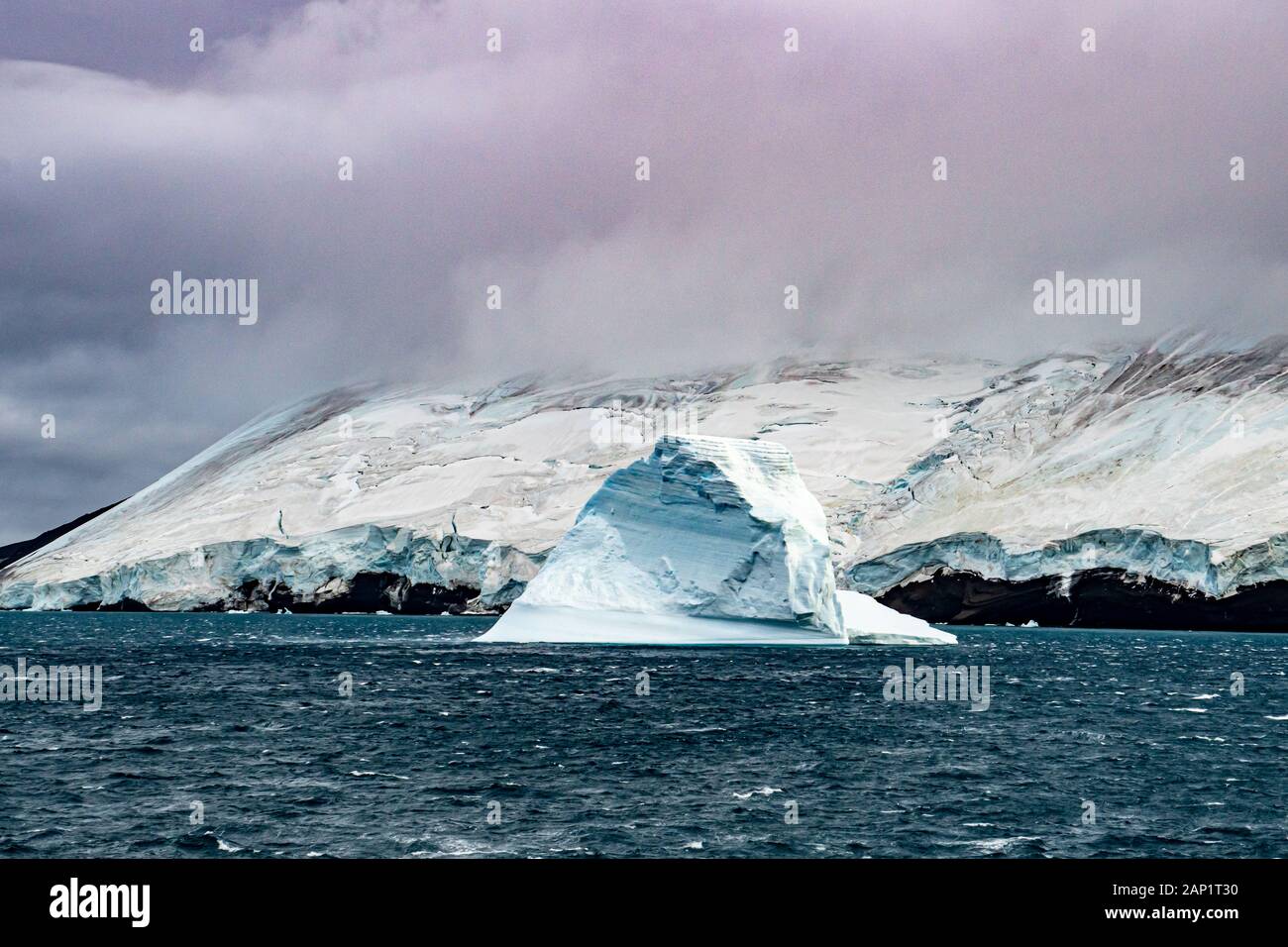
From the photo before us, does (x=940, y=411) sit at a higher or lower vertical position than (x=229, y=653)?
higher

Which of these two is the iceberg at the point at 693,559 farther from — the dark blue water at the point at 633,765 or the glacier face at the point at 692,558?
the dark blue water at the point at 633,765

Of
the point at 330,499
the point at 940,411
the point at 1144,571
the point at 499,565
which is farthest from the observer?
the point at 940,411

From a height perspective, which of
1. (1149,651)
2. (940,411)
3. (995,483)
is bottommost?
(1149,651)

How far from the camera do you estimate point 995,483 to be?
10962 centimetres

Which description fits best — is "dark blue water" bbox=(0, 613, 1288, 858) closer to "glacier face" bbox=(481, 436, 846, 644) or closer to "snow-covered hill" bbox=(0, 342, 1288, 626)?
"glacier face" bbox=(481, 436, 846, 644)

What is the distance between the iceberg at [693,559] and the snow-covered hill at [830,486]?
39.6 metres

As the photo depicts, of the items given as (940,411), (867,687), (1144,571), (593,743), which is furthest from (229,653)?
(940,411)

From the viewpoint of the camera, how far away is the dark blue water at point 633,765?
60.4ft

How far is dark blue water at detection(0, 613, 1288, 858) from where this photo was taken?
60.4 feet

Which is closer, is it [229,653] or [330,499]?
[229,653]

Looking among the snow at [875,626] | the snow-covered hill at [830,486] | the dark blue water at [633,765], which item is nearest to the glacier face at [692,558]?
the snow at [875,626]

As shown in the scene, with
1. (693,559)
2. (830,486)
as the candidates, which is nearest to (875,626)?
(693,559)
